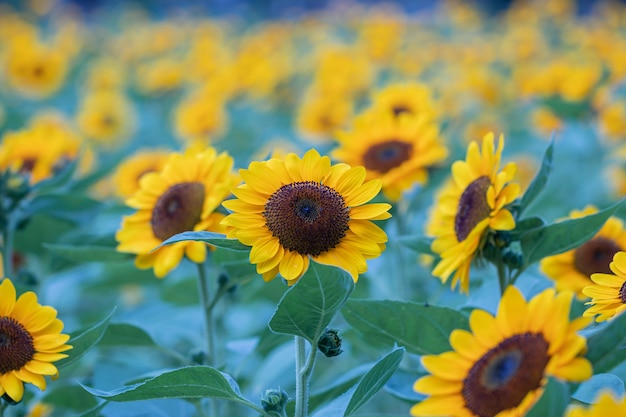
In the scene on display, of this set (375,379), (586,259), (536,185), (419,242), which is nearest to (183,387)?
(375,379)

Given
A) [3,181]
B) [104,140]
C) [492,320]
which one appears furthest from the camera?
[104,140]

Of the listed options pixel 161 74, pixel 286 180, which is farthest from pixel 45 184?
pixel 161 74

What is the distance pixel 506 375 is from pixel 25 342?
2.06 ft

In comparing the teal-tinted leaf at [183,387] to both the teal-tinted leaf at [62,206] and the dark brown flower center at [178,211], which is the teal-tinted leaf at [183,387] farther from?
the teal-tinted leaf at [62,206]

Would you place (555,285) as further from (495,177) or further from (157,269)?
(157,269)

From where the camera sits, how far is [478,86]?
340cm

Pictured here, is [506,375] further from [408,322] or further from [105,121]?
[105,121]

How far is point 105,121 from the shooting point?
147 inches

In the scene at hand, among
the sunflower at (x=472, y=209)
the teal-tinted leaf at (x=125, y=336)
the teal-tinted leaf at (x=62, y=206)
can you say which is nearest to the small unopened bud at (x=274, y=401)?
the sunflower at (x=472, y=209)

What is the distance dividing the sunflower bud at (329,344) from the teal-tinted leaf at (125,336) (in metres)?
0.42

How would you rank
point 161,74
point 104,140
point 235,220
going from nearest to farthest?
point 235,220 < point 104,140 < point 161,74

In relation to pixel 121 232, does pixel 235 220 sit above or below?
above

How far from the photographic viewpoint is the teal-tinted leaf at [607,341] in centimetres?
79

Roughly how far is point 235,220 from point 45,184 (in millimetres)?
785
